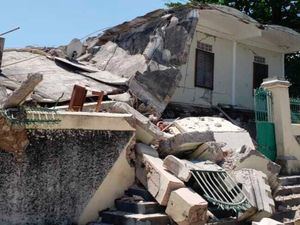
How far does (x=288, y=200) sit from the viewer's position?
25.6 ft

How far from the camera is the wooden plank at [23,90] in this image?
4.86 m

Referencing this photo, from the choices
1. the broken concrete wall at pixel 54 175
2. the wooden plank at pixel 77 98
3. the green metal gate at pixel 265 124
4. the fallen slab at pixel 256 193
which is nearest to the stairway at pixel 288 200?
the fallen slab at pixel 256 193

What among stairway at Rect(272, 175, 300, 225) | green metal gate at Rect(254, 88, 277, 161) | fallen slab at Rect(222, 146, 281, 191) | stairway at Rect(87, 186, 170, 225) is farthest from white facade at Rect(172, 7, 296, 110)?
stairway at Rect(87, 186, 170, 225)

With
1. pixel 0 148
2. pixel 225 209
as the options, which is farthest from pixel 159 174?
pixel 0 148

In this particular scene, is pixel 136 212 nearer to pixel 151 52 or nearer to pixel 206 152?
pixel 206 152

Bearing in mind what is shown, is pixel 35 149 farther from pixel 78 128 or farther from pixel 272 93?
pixel 272 93

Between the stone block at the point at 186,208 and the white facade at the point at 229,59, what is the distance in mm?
6547

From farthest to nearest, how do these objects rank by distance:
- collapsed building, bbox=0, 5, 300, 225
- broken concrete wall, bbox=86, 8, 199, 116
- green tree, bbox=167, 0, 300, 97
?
green tree, bbox=167, 0, 300, 97
broken concrete wall, bbox=86, 8, 199, 116
collapsed building, bbox=0, 5, 300, 225

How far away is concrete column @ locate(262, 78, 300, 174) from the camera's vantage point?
31.9 ft

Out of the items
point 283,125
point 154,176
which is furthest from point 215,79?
point 154,176

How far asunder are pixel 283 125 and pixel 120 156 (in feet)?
16.0

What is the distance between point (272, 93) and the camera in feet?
32.7

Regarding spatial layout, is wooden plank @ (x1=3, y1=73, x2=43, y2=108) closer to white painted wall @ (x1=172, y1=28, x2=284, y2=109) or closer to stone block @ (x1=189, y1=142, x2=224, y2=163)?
stone block @ (x1=189, y1=142, x2=224, y2=163)

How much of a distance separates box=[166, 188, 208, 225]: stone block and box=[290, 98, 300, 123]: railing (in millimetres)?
5600
